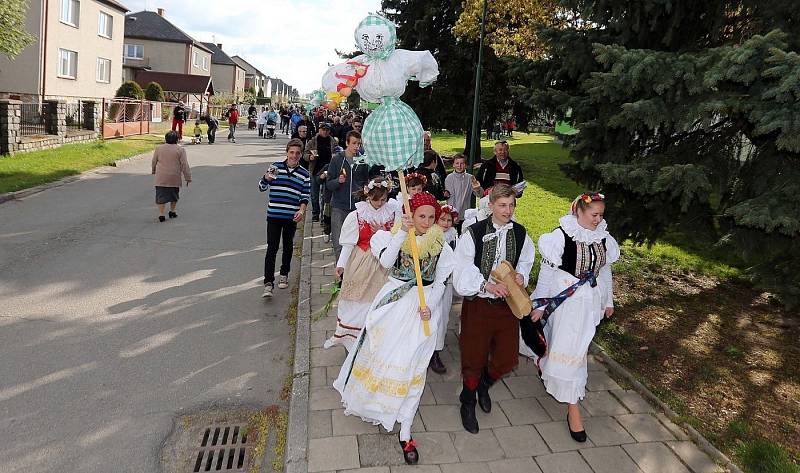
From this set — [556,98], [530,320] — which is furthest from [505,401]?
[556,98]

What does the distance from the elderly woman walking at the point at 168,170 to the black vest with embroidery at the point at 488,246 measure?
870 cm

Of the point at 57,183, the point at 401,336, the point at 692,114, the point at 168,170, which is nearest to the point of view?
the point at 401,336

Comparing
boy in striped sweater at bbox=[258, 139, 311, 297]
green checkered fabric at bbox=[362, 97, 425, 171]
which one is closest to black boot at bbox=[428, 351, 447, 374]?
green checkered fabric at bbox=[362, 97, 425, 171]

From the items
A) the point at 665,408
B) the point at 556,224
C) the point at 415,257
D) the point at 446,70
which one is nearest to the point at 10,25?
the point at 446,70

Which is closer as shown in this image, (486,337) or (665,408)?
(486,337)

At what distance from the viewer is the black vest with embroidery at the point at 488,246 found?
182 inches

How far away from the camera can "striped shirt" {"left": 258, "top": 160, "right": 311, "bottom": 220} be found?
7625 millimetres

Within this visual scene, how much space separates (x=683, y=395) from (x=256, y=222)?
9.19 meters

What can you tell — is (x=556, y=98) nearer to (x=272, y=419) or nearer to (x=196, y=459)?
(x=272, y=419)

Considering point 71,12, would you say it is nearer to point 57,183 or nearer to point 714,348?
point 57,183

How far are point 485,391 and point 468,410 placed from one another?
35 cm

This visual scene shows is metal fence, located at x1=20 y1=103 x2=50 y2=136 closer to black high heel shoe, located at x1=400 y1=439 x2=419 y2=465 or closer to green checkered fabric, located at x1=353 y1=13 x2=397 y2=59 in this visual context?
green checkered fabric, located at x1=353 y1=13 x2=397 y2=59

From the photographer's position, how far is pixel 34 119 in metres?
20.4

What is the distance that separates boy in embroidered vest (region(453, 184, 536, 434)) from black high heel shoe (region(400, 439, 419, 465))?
2.10ft
